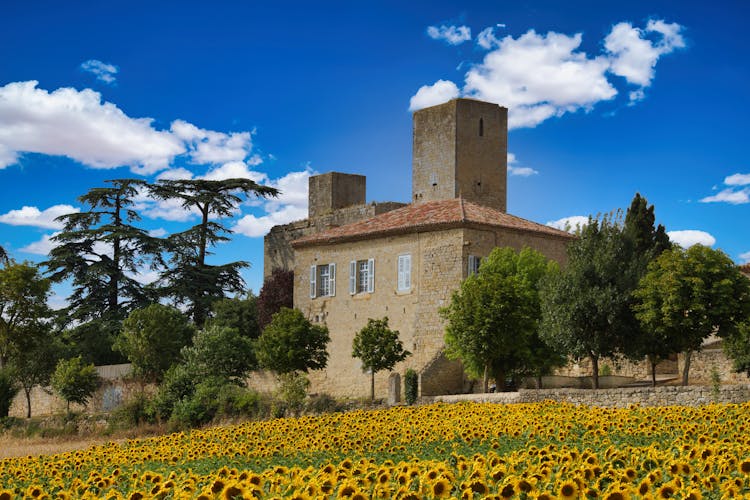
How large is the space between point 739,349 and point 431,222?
12.0m

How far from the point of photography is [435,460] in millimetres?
9875

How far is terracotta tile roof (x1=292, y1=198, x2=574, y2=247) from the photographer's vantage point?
1400 inches

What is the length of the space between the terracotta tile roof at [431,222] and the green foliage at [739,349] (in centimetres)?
984

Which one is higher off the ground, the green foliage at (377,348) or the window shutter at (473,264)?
the window shutter at (473,264)

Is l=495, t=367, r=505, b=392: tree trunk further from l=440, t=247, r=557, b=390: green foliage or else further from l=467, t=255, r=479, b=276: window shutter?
l=467, t=255, r=479, b=276: window shutter

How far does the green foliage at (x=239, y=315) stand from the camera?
1886 inches

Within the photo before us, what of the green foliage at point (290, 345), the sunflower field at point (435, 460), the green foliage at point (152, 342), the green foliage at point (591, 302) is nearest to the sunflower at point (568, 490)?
the sunflower field at point (435, 460)

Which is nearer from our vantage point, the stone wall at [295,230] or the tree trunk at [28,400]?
the tree trunk at [28,400]

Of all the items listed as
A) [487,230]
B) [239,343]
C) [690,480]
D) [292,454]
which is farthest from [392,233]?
[690,480]

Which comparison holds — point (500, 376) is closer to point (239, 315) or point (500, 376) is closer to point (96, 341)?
point (239, 315)

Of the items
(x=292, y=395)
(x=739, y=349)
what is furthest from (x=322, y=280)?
(x=739, y=349)

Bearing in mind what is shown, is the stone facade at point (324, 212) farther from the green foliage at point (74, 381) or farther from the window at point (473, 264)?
the green foliage at point (74, 381)

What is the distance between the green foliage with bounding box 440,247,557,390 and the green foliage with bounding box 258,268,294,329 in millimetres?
16782

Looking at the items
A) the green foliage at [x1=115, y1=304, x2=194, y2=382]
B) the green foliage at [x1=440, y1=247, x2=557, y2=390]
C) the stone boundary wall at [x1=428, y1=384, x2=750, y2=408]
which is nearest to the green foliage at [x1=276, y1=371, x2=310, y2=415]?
the green foliage at [x1=440, y1=247, x2=557, y2=390]
